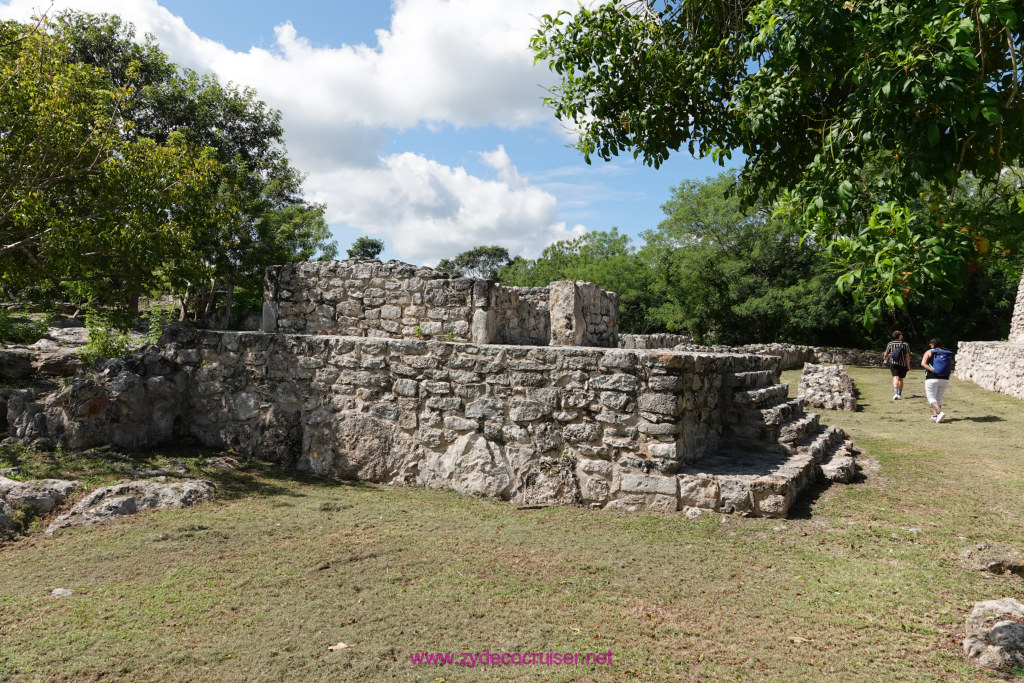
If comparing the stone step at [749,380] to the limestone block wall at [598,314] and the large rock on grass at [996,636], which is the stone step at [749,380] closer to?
the limestone block wall at [598,314]

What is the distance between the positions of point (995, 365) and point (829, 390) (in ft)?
21.0

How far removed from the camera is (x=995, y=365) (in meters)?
15.8

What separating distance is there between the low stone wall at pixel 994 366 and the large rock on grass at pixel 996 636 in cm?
1275

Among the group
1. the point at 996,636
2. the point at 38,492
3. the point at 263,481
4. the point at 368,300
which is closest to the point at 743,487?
the point at 996,636

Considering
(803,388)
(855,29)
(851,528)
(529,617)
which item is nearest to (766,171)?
(855,29)

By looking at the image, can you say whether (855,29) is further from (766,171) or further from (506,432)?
(506,432)

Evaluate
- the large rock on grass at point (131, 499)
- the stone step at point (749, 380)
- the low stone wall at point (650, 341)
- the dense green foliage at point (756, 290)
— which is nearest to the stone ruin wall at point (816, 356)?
the dense green foliage at point (756, 290)

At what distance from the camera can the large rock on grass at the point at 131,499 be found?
5.66 meters

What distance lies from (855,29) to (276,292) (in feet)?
23.5

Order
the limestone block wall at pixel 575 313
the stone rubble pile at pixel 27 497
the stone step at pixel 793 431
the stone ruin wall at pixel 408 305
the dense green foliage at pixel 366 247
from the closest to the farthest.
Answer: the stone rubble pile at pixel 27 497
the stone step at pixel 793 431
the stone ruin wall at pixel 408 305
the limestone block wall at pixel 575 313
the dense green foliage at pixel 366 247

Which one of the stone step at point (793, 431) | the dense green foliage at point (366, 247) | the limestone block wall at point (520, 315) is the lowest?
the stone step at point (793, 431)

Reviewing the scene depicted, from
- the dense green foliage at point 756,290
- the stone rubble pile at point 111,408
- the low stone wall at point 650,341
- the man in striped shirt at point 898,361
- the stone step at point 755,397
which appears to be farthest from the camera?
the dense green foliage at point 756,290

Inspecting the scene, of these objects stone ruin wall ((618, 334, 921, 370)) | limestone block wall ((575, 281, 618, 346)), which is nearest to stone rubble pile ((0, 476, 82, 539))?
limestone block wall ((575, 281, 618, 346))

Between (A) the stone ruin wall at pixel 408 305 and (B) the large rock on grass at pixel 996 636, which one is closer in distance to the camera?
(B) the large rock on grass at pixel 996 636
